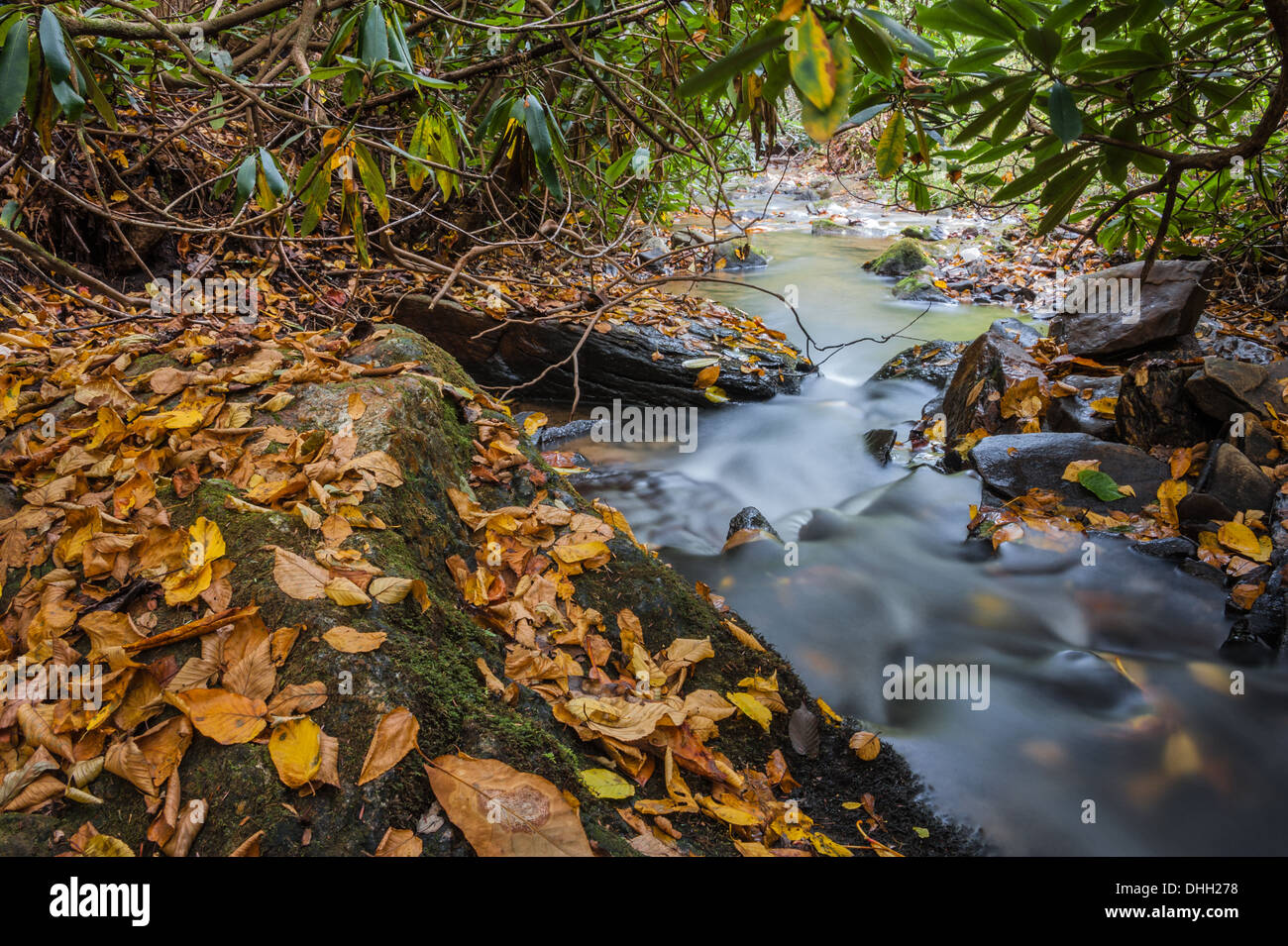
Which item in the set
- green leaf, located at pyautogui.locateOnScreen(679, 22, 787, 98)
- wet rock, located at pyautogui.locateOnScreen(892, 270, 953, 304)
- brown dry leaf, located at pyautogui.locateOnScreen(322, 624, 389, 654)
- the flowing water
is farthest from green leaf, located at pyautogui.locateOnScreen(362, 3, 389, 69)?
wet rock, located at pyautogui.locateOnScreen(892, 270, 953, 304)

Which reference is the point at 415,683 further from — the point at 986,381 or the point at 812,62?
the point at 986,381

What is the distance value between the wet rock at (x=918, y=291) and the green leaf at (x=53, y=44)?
30.2ft

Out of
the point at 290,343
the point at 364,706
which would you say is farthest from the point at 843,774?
the point at 290,343

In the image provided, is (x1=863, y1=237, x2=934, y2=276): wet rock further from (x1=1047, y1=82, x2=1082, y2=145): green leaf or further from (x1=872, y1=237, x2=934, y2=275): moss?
(x1=1047, y1=82, x2=1082, y2=145): green leaf

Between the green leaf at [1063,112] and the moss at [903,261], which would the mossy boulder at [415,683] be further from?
the moss at [903,261]

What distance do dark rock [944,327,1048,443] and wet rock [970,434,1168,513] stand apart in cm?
42

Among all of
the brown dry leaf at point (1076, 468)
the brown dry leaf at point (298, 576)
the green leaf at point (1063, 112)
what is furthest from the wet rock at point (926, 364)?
the brown dry leaf at point (298, 576)

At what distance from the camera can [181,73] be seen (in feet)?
13.6

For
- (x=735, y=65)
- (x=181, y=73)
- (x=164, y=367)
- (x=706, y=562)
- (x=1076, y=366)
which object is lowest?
(x=706, y=562)

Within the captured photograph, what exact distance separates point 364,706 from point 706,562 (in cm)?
271

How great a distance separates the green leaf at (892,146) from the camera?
6.06 ft

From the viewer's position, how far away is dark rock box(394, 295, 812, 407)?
5.41m

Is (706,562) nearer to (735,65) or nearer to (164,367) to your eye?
(164,367)

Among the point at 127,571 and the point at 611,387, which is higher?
the point at 127,571
